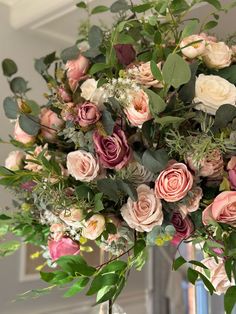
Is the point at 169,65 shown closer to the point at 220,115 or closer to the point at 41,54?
the point at 220,115

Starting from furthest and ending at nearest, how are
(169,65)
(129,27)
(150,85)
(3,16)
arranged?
(3,16), (129,27), (150,85), (169,65)

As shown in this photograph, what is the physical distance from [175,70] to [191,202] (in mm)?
212

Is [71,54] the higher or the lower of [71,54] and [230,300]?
the higher

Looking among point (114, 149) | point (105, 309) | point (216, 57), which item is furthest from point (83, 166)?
point (105, 309)

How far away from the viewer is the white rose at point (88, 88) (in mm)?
793

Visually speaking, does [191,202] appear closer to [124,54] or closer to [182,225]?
[182,225]

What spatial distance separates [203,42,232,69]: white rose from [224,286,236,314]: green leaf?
347mm

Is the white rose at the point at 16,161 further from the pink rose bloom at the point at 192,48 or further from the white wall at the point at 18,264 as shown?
the pink rose bloom at the point at 192,48

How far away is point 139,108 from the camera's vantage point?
70 cm

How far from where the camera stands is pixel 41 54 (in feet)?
4.57

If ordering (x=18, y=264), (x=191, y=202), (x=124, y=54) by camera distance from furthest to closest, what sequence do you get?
(x=18, y=264) < (x=124, y=54) < (x=191, y=202)

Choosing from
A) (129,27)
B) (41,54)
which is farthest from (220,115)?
(41,54)

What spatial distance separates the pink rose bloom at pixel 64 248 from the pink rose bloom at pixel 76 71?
11.3 inches

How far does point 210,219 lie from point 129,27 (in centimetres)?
39
